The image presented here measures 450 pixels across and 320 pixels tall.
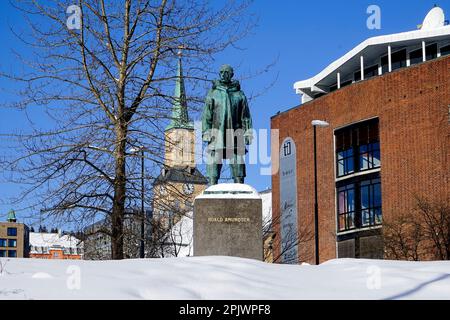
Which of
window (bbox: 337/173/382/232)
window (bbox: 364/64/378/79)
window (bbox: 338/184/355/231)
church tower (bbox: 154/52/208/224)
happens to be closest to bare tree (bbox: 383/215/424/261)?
window (bbox: 337/173/382/232)

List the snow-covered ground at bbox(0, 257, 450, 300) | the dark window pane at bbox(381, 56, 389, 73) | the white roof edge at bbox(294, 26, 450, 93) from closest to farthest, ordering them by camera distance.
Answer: the snow-covered ground at bbox(0, 257, 450, 300), the white roof edge at bbox(294, 26, 450, 93), the dark window pane at bbox(381, 56, 389, 73)

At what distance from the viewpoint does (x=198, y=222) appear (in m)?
18.6

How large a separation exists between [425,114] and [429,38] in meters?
5.93

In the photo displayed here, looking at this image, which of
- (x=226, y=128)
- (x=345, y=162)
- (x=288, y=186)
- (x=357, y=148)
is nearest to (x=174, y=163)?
(x=226, y=128)

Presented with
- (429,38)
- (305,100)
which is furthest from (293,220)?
(429,38)

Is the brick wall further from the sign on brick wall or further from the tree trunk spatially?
the tree trunk

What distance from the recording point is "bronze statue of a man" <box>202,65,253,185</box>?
19719 millimetres

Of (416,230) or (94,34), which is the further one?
(416,230)

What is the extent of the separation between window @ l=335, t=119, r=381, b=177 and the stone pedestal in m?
33.8

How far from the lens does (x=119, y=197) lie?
21938 mm

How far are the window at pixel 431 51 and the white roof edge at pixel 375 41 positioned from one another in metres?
1.33

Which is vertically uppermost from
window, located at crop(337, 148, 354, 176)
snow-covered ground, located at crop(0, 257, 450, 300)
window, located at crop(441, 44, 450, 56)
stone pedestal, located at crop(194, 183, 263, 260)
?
window, located at crop(441, 44, 450, 56)
